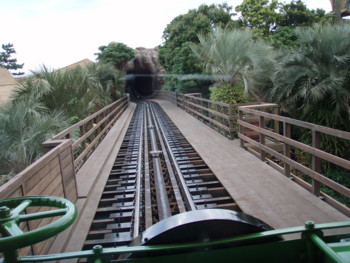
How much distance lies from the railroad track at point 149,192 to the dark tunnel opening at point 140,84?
35279 millimetres

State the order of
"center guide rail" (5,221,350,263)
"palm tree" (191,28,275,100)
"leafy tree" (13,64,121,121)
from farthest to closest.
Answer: "palm tree" (191,28,275,100) < "leafy tree" (13,64,121,121) < "center guide rail" (5,221,350,263)

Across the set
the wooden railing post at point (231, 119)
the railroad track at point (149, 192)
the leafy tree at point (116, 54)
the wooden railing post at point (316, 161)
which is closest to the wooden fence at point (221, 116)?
the wooden railing post at point (231, 119)

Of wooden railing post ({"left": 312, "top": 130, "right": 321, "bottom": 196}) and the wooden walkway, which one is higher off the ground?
wooden railing post ({"left": 312, "top": 130, "right": 321, "bottom": 196})

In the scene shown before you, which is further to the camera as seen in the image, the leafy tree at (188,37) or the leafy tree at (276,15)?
the leafy tree at (188,37)

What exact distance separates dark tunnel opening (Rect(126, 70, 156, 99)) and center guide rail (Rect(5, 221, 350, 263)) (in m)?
41.5

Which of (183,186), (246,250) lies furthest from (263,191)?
(246,250)

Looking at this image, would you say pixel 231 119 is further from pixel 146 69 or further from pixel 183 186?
pixel 146 69

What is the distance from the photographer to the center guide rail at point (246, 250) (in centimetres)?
172

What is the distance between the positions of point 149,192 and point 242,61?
8677 millimetres

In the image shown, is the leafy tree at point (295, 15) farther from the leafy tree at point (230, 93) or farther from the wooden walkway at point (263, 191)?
the wooden walkway at point (263, 191)

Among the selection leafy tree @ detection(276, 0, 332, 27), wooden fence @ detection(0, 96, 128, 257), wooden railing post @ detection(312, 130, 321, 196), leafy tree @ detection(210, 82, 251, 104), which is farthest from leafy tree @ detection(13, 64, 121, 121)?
leafy tree @ detection(276, 0, 332, 27)

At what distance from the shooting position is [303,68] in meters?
10.3

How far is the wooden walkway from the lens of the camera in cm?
410

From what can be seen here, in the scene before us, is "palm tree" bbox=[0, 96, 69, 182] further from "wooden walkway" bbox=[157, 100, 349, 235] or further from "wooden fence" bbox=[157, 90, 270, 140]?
"wooden fence" bbox=[157, 90, 270, 140]
